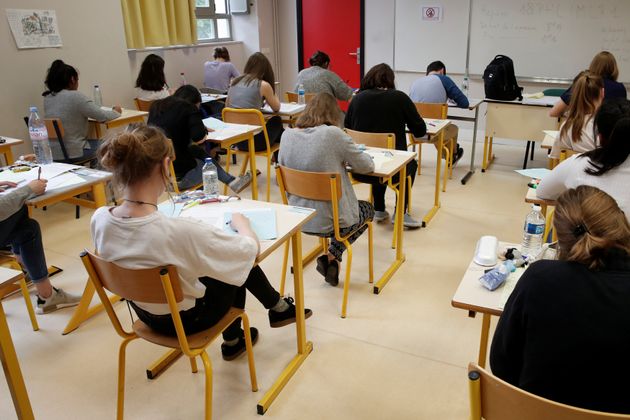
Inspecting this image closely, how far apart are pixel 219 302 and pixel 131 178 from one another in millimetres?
571

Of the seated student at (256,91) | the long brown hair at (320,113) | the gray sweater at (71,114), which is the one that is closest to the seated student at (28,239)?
the long brown hair at (320,113)

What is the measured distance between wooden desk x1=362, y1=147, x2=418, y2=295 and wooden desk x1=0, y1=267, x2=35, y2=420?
6.07 ft

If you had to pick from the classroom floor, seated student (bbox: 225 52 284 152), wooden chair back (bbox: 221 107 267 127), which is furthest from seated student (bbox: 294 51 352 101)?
the classroom floor

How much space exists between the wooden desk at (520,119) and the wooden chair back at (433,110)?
750mm

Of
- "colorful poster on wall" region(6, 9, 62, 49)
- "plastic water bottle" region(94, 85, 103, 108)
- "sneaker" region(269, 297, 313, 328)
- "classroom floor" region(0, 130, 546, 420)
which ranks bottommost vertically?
"classroom floor" region(0, 130, 546, 420)

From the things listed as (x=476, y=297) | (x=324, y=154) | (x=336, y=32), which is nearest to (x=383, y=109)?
(x=324, y=154)

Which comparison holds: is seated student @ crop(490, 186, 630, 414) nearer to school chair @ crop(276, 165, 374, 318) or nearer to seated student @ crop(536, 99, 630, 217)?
seated student @ crop(536, 99, 630, 217)

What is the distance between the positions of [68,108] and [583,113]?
12.3 ft

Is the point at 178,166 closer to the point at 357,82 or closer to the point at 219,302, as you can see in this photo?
the point at 219,302

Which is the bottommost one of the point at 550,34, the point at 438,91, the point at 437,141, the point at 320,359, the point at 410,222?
the point at 320,359

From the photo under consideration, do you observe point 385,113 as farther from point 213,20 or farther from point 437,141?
point 213,20

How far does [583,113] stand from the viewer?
3.15 metres

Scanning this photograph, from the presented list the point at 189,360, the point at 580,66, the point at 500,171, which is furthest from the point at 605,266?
the point at 580,66

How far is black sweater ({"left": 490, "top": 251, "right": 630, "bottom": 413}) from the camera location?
116 cm
